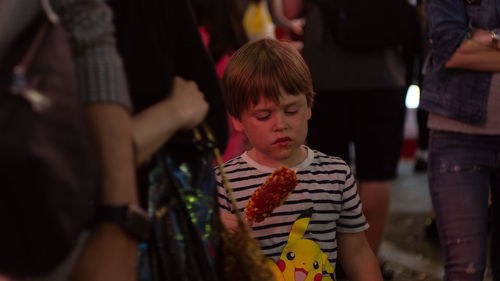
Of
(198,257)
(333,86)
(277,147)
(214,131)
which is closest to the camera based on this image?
(198,257)

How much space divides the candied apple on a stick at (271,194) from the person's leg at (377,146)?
1518 millimetres

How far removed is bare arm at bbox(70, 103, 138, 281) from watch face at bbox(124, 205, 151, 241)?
0.02 meters

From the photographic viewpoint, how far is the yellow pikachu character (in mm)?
2094

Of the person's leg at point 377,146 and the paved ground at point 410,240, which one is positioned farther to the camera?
the paved ground at point 410,240

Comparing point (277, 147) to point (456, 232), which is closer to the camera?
point (277, 147)

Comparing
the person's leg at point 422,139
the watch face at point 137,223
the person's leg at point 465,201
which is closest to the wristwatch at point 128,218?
the watch face at point 137,223

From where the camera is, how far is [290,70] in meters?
2.25

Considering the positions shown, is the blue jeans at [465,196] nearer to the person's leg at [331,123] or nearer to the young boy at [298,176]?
the young boy at [298,176]

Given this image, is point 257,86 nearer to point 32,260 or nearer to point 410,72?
point 32,260

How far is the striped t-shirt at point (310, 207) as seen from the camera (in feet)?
7.08

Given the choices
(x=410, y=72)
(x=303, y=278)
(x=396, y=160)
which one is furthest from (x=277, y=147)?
(x=410, y=72)

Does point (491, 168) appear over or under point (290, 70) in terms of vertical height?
under

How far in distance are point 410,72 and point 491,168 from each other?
190 cm

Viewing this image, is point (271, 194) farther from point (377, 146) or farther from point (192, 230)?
point (377, 146)
